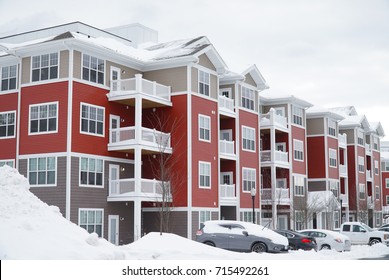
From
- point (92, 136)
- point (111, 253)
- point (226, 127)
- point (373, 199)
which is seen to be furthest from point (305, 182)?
point (111, 253)

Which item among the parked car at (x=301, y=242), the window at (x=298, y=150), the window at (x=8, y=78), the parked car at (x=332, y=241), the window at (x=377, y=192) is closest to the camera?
the parked car at (x=301, y=242)

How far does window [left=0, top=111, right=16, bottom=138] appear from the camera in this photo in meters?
36.8

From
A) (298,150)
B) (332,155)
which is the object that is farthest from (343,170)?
(298,150)

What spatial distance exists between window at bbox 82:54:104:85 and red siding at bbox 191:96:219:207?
19.9 feet

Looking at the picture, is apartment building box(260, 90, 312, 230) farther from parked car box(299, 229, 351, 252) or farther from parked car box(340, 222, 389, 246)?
parked car box(299, 229, 351, 252)

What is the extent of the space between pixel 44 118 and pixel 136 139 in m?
5.37

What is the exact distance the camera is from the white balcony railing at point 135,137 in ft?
117

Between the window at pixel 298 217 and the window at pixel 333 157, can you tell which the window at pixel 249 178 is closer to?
the window at pixel 298 217

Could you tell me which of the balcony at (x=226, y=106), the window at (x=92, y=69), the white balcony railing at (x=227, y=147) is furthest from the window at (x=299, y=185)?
the window at (x=92, y=69)

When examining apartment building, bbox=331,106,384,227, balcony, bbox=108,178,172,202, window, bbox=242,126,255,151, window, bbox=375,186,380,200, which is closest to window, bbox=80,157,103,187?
balcony, bbox=108,178,172,202

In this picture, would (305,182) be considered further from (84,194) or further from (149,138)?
(84,194)

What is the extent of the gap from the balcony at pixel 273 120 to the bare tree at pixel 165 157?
13.1 m

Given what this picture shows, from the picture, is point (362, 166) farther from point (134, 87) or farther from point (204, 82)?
point (134, 87)

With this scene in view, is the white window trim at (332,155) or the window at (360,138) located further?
the window at (360,138)
